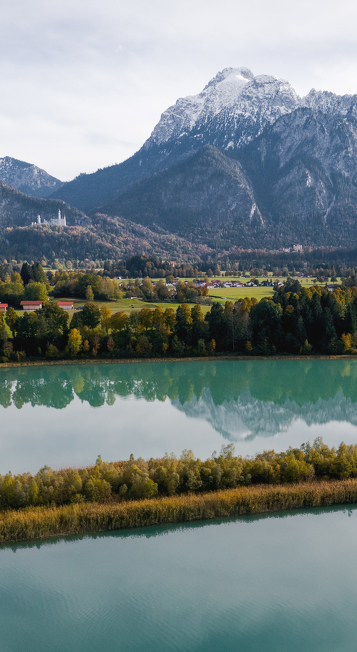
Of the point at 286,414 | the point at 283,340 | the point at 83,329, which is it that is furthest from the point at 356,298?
the point at 83,329

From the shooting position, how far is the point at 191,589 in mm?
13969

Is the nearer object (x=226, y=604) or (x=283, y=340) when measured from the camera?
(x=226, y=604)

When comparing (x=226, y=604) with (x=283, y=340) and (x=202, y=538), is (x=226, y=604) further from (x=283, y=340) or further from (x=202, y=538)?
(x=283, y=340)

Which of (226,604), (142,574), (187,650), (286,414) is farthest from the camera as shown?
(286,414)

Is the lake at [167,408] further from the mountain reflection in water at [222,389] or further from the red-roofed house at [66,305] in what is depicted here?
the red-roofed house at [66,305]

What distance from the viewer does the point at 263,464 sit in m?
18.8

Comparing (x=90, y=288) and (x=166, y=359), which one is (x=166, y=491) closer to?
(x=166, y=359)

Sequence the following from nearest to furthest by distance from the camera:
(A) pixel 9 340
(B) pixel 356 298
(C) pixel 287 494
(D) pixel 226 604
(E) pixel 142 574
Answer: (D) pixel 226 604 < (E) pixel 142 574 < (C) pixel 287 494 < (A) pixel 9 340 < (B) pixel 356 298

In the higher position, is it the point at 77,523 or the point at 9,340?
the point at 9,340

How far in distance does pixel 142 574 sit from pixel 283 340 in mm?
31714

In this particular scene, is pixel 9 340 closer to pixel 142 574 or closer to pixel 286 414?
pixel 286 414

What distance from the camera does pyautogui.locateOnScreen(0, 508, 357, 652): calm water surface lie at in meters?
12.3

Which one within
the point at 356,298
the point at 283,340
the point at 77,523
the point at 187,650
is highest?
the point at 356,298

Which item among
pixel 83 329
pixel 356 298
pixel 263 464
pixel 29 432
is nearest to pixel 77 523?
pixel 263 464
